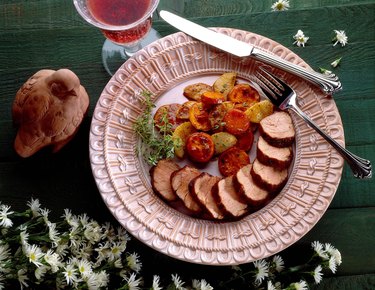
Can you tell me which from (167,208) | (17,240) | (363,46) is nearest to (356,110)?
(363,46)

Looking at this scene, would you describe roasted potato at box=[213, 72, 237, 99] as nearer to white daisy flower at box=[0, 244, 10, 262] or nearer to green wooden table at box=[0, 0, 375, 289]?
green wooden table at box=[0, 0, 375, 289]

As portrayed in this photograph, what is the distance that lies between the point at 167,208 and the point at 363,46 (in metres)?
0.94

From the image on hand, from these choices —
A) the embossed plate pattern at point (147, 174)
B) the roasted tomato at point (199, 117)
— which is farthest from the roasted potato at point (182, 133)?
the embossed plate pattern at point (147, 174)

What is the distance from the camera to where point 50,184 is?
1.90 m

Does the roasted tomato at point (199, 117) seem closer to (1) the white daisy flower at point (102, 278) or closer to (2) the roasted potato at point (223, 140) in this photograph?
(2) the roasted potato at point (223, 140)

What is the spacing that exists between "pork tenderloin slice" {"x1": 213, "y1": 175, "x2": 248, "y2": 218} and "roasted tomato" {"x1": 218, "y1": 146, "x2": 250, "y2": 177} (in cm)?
5

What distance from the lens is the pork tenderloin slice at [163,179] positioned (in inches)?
69.2

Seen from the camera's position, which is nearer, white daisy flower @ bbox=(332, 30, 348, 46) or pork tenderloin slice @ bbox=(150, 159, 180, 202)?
pork tenderloin slice @ bbox=(150, 159, 180, 202)

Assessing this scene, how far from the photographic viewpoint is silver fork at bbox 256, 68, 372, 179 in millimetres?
1702

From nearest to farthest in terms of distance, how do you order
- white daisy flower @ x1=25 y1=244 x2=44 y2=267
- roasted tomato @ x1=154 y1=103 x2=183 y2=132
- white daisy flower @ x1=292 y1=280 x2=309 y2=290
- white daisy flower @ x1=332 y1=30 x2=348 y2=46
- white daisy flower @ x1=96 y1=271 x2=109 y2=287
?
white daisy flower @ x1=25 y1=244 x2=44 y2=267, white daisy flower @ x1=96 y1=271 x2=109 y2=287, white daisy flower @ x1=292 y1=280 x2=309 y2=290, roasted tomato @ x1=154 y1=103 x2=183 y2=132, white daisy flower @ x1=332 y1=30 x2=348 y2=46

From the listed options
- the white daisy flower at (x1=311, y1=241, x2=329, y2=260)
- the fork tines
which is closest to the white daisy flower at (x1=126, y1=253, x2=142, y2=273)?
the white daisy flower at (x1=311, y1=241, x2=329, y2=260)

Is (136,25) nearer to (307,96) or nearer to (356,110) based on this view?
(307,96)

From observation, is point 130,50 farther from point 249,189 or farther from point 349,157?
point 349,157

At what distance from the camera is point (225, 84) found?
1838 millimetres
